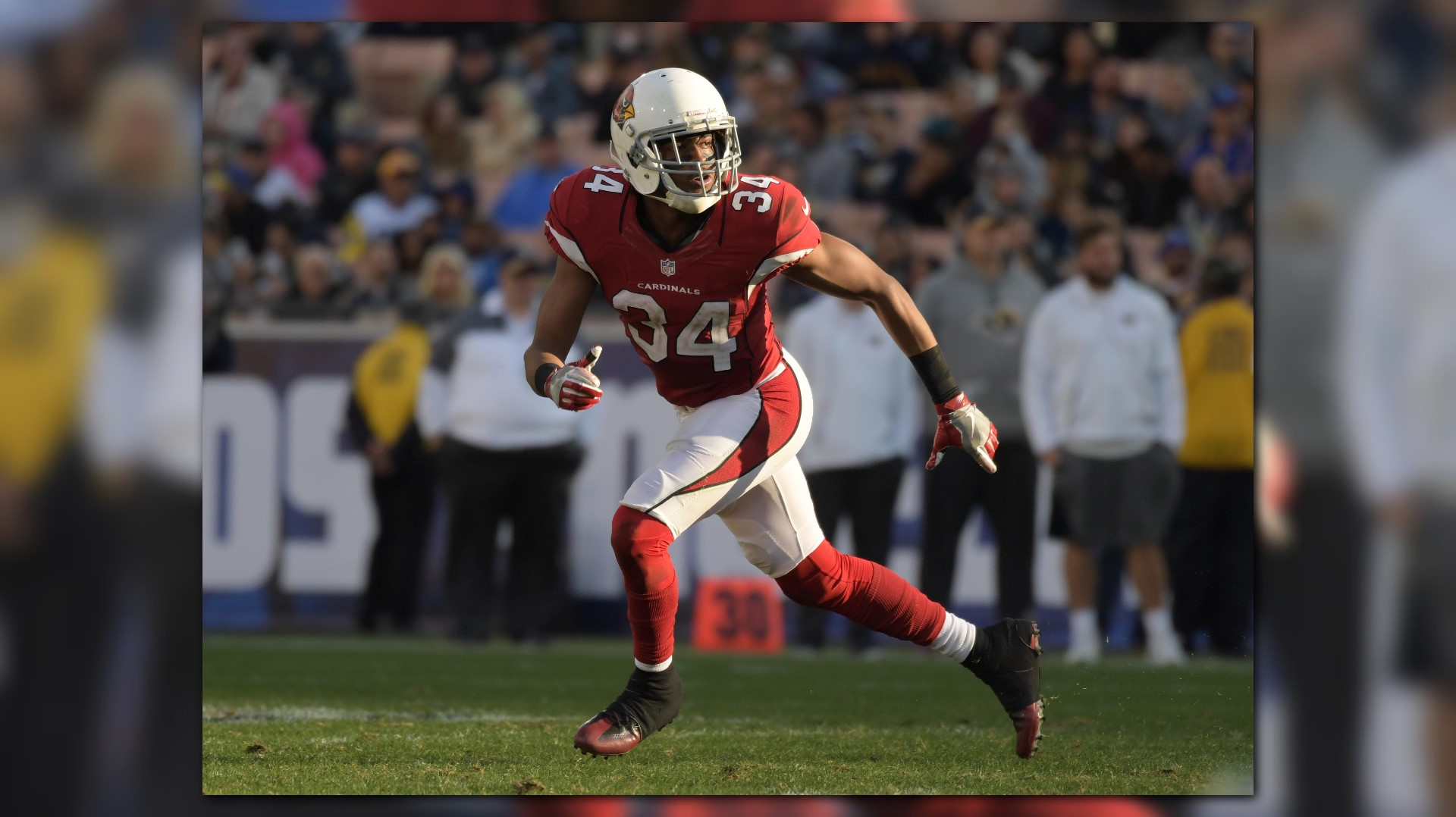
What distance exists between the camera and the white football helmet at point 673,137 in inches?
173

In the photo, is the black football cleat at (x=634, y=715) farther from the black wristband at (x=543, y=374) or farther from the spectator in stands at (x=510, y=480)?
the spectator in stands at (x=510, y=480)

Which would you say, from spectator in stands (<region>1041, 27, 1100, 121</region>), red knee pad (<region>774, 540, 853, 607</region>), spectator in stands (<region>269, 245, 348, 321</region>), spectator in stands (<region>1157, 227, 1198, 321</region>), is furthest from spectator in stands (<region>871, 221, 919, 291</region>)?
red knee pad (<region>774, 540, 853, 607</region>)

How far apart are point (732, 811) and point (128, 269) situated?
2231 millimetres

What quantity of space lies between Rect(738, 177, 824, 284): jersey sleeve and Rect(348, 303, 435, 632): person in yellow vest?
12.3 ft

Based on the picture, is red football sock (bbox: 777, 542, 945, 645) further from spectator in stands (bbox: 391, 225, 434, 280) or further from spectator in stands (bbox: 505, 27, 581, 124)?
spectator in stands (bbox: 505, 27, 581, 124)

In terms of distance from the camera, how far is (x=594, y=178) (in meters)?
4.60

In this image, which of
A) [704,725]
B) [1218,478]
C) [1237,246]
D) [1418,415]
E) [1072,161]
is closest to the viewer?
[1418,415]

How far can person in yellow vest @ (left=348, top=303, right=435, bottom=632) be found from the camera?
782 cm

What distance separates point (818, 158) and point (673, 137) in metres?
4.71

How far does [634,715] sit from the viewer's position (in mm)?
4457

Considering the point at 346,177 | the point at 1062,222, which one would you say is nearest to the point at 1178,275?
the point at 1062,222

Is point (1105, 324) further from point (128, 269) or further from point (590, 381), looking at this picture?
point (128, 269)

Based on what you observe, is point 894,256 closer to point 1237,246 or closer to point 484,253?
point 1237,246

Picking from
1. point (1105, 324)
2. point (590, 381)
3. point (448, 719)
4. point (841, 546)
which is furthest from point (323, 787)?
point (1105, 324)
